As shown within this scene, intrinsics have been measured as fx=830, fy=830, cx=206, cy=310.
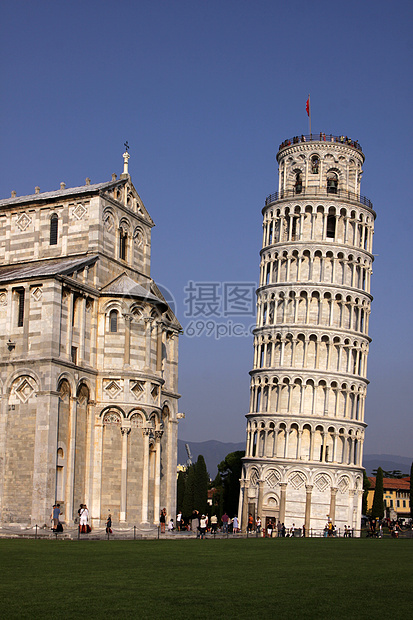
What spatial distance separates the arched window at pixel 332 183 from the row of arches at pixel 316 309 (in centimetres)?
1108

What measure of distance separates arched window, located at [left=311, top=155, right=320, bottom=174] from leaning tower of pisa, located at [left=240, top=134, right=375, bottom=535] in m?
0.10

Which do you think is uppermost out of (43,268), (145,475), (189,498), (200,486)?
(43,268)

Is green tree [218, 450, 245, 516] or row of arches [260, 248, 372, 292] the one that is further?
green tree [218, 450, 245, 516]

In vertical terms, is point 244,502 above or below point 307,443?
below

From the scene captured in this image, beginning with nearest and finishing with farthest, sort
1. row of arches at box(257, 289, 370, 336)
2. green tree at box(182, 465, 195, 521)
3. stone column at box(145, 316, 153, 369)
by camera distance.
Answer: stone column at box(145, 316, 153, 369) → row of arches at box(257, 289, 370, 336) → green tree at box(182, 465, 195, 521)

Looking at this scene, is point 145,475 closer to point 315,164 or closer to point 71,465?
point 71,465

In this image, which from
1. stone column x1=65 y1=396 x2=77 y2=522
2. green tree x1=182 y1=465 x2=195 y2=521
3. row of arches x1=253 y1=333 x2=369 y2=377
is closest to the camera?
stone column x1=65 y1=396 x2=77 y2=522

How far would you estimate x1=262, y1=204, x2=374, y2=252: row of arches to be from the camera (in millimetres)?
80875

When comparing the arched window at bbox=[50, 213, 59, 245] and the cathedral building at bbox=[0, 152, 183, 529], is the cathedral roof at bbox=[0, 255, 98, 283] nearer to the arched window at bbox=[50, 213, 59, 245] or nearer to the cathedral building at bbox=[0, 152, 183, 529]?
the cathedral building at bbox=[0, 152, 183, 529]

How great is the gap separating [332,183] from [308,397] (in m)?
21.9

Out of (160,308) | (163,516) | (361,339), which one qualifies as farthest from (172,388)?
(361,339)

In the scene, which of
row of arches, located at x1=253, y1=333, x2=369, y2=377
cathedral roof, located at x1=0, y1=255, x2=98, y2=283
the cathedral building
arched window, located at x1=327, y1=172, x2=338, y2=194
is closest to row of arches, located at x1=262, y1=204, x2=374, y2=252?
arched window, located at x1=327, y1=172, x2=338, y2=194

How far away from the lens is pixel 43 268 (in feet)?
143

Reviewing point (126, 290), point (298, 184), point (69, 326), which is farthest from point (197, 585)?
point (298, 184)
